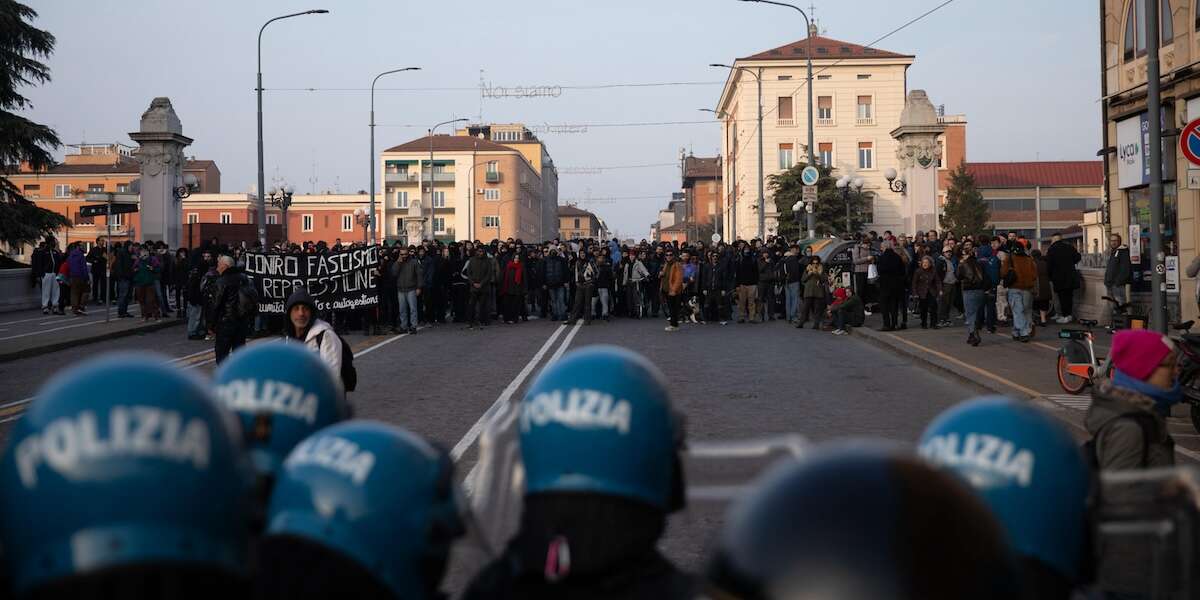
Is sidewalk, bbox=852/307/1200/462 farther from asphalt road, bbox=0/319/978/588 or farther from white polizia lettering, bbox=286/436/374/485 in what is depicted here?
white polizia lettering, bbox=286/436/374/485

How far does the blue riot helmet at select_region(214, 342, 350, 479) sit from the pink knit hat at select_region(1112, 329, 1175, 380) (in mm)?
3088

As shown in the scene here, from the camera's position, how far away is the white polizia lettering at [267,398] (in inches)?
118

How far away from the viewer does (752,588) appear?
1.62m

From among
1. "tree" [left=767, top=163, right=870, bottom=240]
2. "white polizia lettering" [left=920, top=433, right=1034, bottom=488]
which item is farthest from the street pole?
"tree" [left=767, top=163, right=870, bottom=240]

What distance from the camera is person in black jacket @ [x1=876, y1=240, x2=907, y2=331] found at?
70.2ft

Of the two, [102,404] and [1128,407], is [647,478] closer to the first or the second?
[102,404]

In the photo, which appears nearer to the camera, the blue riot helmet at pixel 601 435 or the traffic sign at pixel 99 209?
the blue riot helmet at pixel 601 435

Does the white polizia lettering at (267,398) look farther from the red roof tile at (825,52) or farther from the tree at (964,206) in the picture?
the tree at (964,206)

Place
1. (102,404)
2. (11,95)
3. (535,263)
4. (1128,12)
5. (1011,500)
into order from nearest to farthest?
(102,404) < (1011,500) < (1128,12) < (535,263) < (11,95)

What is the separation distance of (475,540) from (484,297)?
22755 millimetres

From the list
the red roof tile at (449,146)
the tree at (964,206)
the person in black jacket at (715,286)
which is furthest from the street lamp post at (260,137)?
the red roof tile at (449,146)

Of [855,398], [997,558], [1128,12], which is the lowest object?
[855,398]

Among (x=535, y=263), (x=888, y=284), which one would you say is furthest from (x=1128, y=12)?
(x=535, y=263)

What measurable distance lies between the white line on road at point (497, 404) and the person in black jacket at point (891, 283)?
6358 millimetres
